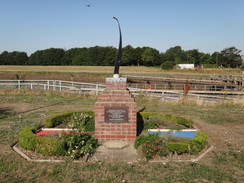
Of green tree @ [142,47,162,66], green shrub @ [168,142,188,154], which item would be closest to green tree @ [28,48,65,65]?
green tree @ [142,47,162,66]

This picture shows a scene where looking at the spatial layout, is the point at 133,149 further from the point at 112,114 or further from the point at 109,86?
the point at 109,86

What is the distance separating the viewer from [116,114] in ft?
24.8

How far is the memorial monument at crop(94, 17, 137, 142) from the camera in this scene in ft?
24.8

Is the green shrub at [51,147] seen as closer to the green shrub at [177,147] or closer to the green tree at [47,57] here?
the green shrub at [177,147]

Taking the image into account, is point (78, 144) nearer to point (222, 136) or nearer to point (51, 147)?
point (51, 147)

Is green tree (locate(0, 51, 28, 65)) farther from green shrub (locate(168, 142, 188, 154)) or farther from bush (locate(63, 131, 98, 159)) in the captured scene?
green shrub (locate(168, 142, 188, 154))

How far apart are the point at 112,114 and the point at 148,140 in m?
1.67

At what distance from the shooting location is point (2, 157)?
6242 mm

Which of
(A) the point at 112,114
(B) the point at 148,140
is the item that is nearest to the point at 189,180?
(B) the point at 148,140

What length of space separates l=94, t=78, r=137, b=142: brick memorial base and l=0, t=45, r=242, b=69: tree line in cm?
8159

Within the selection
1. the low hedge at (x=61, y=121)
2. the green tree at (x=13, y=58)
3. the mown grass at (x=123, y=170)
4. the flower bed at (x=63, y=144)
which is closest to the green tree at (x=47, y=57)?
the green tree at (x=13, y=58)

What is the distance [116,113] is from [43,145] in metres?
2.52

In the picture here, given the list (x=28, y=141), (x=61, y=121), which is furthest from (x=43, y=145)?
(x=61, y=121)

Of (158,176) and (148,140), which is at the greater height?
(148,140)
